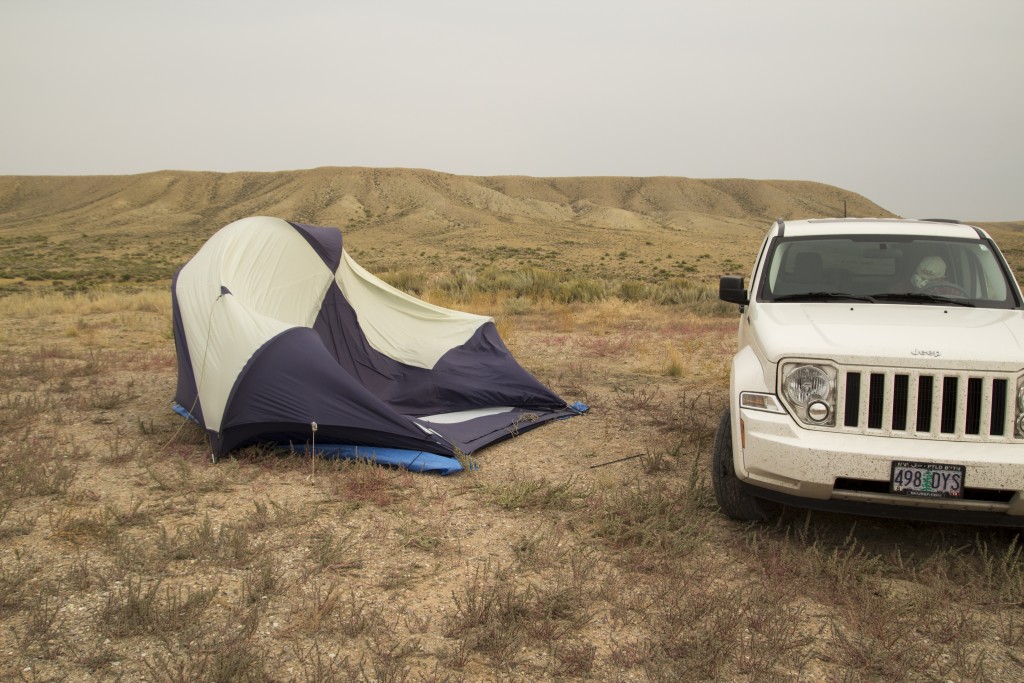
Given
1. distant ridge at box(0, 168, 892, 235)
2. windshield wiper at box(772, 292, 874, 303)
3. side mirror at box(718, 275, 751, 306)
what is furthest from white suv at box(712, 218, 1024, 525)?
distant ridge at box(0, 168, 892, 235)

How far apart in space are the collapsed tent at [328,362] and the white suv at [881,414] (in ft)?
8.54

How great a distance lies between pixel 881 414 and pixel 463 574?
101 inches

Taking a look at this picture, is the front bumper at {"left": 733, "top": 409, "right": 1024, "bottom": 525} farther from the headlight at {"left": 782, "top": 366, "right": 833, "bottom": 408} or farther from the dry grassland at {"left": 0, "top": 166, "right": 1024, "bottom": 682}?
the dry grassland at {"left": 0, "top": 166, "right": 1024, "bottom": 682}

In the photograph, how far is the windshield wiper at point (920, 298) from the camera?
5.38m

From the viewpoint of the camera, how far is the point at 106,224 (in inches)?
3150

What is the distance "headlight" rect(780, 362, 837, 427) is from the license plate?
1.44 feet

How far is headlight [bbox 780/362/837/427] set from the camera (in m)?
Result: 4.45

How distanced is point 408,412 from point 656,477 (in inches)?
112

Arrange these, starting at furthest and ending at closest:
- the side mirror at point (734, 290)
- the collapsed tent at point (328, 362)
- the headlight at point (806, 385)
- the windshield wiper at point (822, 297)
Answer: the collapsed tent at point (328, 362)
the side mirror at point (734, 290)
the windshield wiper at point (822, 297)
the headlight at point (806, 385)

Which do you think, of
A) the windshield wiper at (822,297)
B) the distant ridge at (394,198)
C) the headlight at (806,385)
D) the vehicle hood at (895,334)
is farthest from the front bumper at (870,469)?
the distant ridge at (394,198)

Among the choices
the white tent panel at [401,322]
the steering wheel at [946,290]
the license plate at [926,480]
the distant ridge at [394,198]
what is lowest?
the license plate at [926,480]

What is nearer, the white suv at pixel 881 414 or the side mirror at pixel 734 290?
the white suv at pixel 881 414

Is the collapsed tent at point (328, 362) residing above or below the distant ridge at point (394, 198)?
below

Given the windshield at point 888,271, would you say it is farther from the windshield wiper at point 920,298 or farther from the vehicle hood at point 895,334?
the vehicle hood at point 895,334
